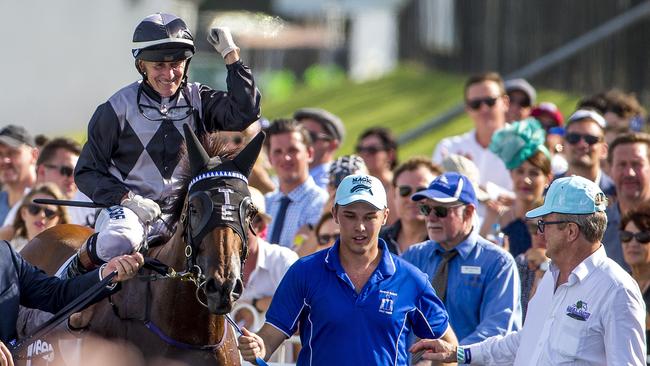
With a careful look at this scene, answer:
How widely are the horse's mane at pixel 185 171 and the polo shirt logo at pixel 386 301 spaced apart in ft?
3.32

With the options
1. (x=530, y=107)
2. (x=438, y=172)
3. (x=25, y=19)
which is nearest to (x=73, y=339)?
(x=438, y=172)

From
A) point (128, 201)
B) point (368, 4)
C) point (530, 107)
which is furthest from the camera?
point (368, 4)

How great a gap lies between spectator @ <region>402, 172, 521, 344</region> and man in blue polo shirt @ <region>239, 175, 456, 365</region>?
3.15ft

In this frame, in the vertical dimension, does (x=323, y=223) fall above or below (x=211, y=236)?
below

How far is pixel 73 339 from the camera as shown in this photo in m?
6.48

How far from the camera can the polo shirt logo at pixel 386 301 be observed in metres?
6.35

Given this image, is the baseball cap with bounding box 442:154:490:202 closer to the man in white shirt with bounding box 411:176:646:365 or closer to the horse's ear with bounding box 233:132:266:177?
the man in white shirt with bounding box 411:176:646:365

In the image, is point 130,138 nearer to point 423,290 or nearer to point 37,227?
point 423,290

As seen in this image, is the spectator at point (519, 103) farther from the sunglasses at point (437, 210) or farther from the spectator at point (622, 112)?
the sunglasses at point (437, 210)

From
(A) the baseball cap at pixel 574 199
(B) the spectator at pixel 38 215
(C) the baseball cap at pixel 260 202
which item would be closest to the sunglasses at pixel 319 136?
(C) the baseball cap at pixel 260 202

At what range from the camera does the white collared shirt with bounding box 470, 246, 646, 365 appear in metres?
5.97

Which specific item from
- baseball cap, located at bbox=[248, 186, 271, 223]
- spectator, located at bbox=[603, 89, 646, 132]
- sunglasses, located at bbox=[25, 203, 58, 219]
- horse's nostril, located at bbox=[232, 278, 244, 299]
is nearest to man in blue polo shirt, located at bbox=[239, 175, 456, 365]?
horse's nostril, located at bbox=[232, 278, 244, 299]

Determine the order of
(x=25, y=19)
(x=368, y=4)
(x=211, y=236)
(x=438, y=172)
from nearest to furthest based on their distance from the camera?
(x=211, y=236)
(x=438, y=172)
(x=25, y=19)
(x=368, y=4)

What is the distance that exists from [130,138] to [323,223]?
113 inches
